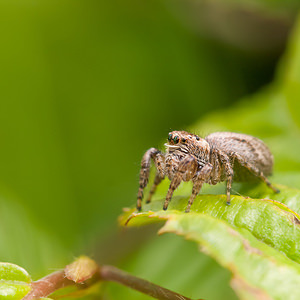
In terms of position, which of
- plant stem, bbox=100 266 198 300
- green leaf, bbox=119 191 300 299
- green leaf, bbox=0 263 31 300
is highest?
green leaf, bbox=119 191 300 299

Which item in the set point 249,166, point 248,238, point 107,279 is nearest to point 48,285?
point 107,279

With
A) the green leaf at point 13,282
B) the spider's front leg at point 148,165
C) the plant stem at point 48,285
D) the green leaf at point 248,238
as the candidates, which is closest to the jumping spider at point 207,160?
the spider's front leg at point 148,165

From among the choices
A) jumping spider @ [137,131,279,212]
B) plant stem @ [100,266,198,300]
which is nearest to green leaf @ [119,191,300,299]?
plant stem @ [100,266,198,300]

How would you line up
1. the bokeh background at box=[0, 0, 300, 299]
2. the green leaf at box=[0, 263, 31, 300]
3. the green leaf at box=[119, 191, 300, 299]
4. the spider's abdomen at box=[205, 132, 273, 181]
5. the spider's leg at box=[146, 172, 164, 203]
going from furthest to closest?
the bokeh background at box=[0, 0, 300, 299], the spider's leg at box=[146, 172, 164, 203], the spider's abdomen at box=[205, 132, 273, 181], the green leaf at box=[0, 263, 31, 300], the green leaf at box=[119, 191, 300, 299]

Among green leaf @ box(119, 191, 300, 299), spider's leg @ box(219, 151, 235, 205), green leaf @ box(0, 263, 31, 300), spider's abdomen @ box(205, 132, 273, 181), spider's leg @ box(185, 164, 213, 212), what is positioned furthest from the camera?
spider's abdomen @ box(205, 132, 273, 181)

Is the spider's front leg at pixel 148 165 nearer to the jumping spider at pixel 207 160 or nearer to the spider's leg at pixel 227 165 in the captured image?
the jumping spider at pixel 207 160

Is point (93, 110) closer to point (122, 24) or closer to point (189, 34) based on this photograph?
point (122, 24)

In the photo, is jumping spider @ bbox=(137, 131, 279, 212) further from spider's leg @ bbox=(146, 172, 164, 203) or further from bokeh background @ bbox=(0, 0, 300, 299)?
bokeh background @ bbox=(0, 0, 300, 299)

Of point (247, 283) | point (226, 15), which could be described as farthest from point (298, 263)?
point (226, 15)
